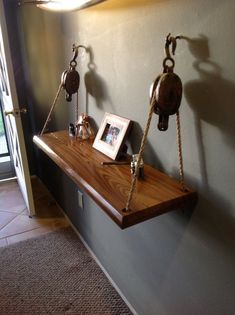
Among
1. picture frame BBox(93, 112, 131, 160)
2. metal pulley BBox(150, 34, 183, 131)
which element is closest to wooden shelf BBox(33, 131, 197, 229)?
picture frame BBox(93, 112, 131, 160)

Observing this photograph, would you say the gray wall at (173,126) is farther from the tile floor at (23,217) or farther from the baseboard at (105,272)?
the tile floor at (23,217)

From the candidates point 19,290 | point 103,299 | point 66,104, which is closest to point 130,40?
point 66,104

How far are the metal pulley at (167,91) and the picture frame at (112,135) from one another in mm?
323

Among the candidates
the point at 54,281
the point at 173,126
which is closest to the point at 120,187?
the point at 173,126

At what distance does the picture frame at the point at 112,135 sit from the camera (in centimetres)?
113

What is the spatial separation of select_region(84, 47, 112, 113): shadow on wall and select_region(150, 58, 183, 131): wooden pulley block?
0.49m

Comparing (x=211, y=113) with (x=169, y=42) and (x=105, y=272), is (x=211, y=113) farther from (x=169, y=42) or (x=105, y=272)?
(x=105, y=272)

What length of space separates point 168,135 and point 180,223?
0.32 metres

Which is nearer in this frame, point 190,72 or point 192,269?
point 190,72

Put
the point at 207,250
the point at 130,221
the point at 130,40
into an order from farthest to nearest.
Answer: the point at 130,40 < the point at 207,250 < the point at 130,221

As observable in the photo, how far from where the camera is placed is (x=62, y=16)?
1498 millimetres

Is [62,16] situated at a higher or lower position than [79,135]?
higher

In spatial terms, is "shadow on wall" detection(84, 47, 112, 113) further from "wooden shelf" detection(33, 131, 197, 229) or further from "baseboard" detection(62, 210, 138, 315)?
"baseboard" detection(62, 210, 138, 315)

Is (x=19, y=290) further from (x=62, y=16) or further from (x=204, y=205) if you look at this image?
(x=62, y=16)
